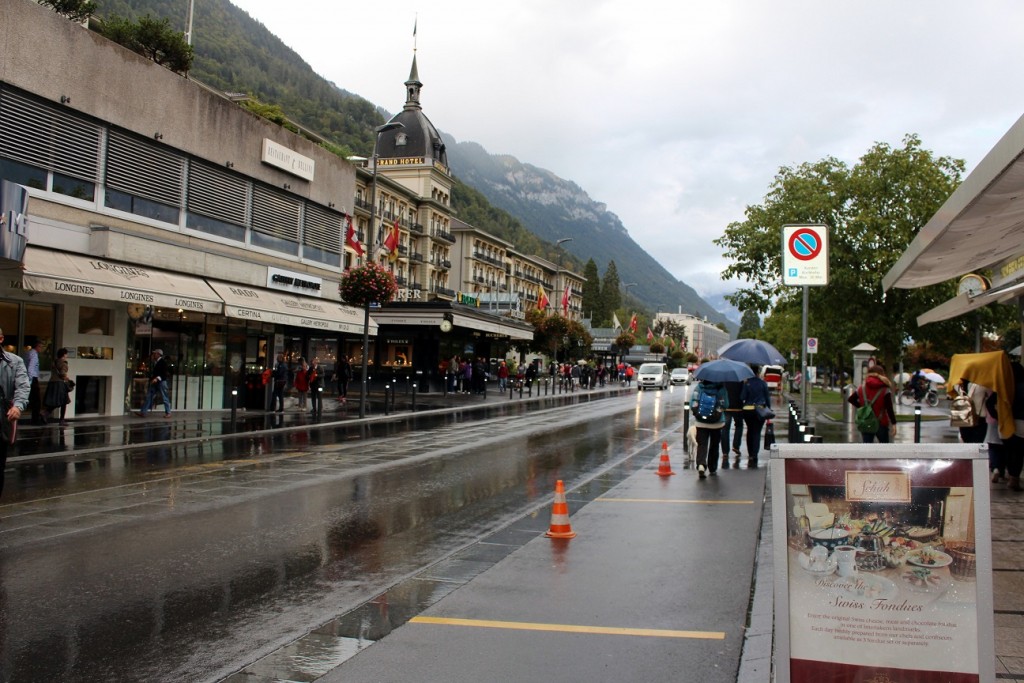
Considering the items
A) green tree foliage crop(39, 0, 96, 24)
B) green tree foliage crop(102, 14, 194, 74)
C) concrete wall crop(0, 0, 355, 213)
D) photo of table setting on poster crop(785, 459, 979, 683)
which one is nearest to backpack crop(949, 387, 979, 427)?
photo of table setting on poster crop(785, 459, 979, 683)

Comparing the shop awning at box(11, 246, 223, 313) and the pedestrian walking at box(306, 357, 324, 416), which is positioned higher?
the shop awning at box(11, 246, 223, 313)

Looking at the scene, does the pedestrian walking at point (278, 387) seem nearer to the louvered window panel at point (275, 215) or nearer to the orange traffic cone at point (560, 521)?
the louvered window panel at point (275, 215)

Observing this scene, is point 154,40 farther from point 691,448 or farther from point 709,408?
point 709,408

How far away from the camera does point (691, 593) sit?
6242mm

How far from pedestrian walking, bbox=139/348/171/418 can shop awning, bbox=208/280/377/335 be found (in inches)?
83.2

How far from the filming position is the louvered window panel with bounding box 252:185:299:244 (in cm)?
2643

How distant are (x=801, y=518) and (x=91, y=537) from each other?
709 centimetres

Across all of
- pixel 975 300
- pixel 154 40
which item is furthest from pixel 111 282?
pixel 975 300

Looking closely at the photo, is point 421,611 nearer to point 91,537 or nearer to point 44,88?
point 91,537

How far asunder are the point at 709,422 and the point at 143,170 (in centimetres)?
1683

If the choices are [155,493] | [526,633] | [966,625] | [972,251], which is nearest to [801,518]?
[966,625]

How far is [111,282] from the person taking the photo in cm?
1862

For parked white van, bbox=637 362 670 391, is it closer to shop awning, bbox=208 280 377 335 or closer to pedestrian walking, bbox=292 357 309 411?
shop awning, bbox=208 280 377 335

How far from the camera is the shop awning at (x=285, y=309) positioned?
2320cm
